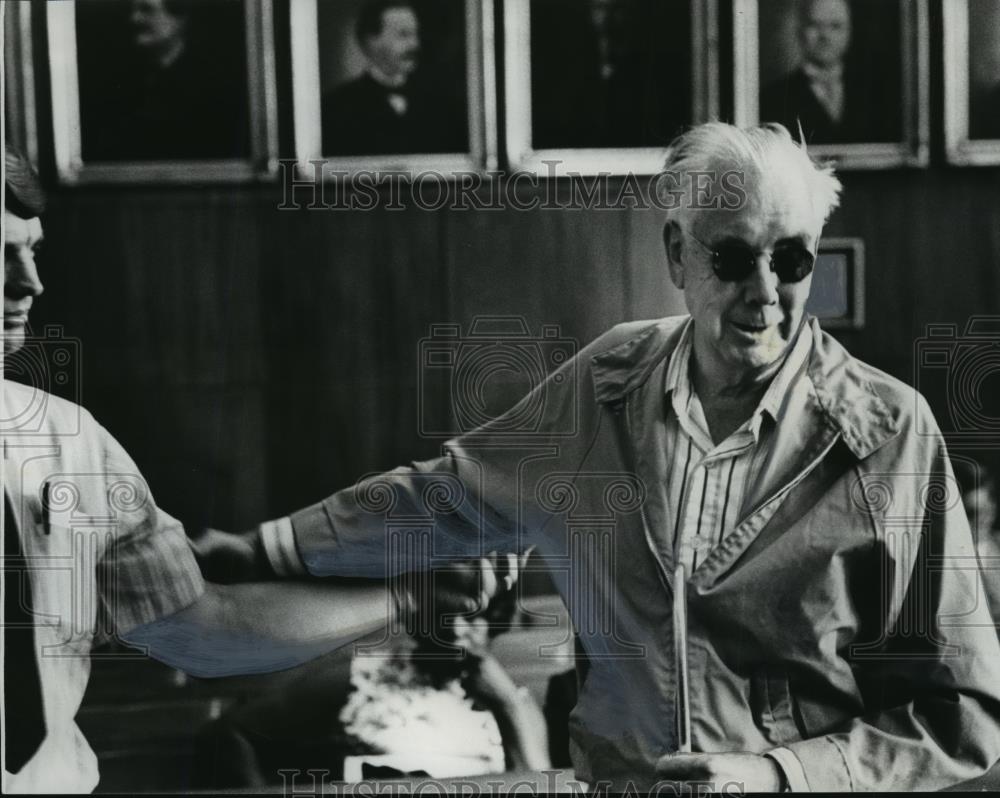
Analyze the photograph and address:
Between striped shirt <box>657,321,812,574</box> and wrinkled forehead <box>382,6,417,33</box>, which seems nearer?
striped shirt <box>657,321,812,574</box>

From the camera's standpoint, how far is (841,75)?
432 centimetres

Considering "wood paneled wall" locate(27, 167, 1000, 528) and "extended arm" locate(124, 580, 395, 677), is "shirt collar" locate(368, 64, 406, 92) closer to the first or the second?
"wood paneled wall" locate(27, 167, 1000, 528)

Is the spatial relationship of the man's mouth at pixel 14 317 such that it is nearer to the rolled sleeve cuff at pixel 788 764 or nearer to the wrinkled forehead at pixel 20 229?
the wrinkled forehead at pixel 20 229

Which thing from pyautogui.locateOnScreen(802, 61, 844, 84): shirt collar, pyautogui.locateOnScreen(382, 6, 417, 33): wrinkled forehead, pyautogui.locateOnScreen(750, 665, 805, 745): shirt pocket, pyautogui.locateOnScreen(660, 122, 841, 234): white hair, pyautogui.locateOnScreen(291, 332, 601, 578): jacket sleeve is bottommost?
pyautogui.locateOnScreen(750, 665, 805, 745): shirt pocket

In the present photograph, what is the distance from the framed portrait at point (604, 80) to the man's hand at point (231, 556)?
1485 mm

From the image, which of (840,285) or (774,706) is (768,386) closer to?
(840,285)

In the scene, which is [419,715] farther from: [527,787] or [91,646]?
[91,646]

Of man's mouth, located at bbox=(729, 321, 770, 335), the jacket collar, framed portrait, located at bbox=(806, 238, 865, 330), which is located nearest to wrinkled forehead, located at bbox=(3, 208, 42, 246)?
the jacket collar

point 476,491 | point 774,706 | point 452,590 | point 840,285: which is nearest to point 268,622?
point 452,590

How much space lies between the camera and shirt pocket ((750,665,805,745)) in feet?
13.8

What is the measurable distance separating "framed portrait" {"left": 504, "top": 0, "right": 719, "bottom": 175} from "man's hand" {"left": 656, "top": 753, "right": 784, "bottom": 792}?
73.8 inches

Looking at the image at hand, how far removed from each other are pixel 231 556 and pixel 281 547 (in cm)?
16

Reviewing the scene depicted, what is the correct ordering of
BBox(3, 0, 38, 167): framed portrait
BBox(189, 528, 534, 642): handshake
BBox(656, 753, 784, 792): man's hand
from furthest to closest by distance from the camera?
BBox(3, 0, 38, 167): framed portrait
BBox(189, 528, 534, 642): handshake
BBox(656, 753, 784, 792): man's hand

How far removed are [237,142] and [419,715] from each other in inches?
76.1
